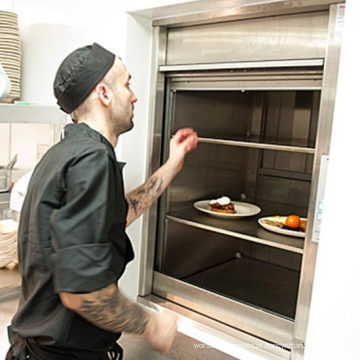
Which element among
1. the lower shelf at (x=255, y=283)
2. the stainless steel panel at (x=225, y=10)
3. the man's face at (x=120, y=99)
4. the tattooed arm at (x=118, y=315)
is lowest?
the lower shelf at (x=255, y=283)

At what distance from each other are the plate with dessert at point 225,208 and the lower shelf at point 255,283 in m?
0.28

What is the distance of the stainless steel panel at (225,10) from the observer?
1101 millimetres

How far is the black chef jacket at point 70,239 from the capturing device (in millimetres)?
758

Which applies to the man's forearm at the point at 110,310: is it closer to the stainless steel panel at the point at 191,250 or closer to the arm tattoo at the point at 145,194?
the arm tattoo at the point at 145,194

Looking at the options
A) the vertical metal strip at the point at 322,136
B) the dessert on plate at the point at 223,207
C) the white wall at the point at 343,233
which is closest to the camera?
the white wall at the point at 343,233

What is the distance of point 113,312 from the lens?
81 cm

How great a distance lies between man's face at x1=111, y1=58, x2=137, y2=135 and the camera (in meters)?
0.95

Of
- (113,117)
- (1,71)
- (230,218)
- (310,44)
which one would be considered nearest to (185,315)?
(230,218)

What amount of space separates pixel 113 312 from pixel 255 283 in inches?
39.5

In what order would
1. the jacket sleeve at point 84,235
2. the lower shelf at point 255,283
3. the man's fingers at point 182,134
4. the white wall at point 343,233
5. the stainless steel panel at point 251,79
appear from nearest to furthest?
1. the jacket sleeve at point 84,235
2. the white wall at point 343,233
3. the stainless steel panel at point 251,79
4. the man's fingers at point 182,134
5. the lower shelf at point 255,283

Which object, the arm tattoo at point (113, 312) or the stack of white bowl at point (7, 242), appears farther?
the stack of white bowl at point (7, 242)

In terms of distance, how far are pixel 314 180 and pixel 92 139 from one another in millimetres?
579

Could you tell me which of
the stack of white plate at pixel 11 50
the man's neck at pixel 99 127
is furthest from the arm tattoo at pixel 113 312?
the stack of white plate at pixel 11 50

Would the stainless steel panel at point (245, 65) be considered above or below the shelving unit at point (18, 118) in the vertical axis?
above
